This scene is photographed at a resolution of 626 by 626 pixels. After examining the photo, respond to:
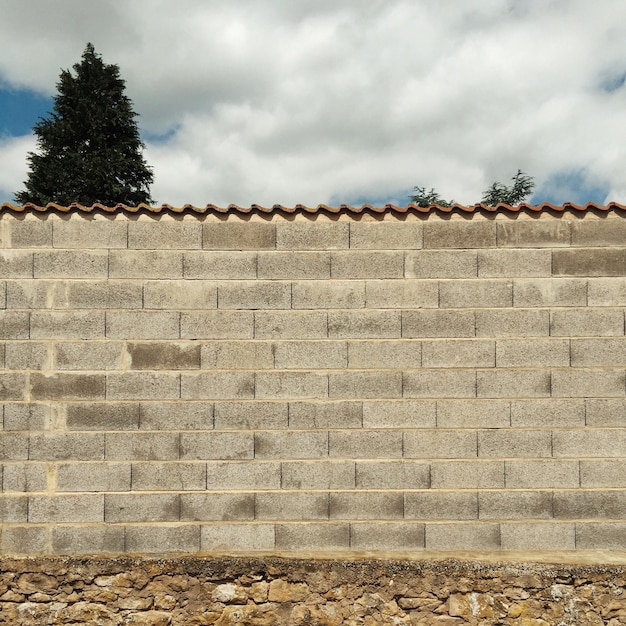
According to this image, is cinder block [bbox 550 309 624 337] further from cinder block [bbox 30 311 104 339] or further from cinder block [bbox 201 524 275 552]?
cinder block [bbox 30 311 104 339]

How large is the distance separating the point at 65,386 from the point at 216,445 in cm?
134

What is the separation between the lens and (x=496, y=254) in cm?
410

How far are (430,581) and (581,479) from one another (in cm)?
149

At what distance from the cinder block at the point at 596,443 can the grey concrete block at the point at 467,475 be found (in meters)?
0.56

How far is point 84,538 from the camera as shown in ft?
13.1

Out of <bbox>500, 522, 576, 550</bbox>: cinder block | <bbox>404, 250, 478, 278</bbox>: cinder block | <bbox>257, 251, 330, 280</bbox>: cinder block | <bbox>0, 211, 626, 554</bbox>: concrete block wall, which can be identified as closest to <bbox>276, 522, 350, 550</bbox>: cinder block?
<bbox>0, 211, 626, 554</bbox>: concrete block wall

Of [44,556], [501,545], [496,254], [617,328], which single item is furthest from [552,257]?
[44,556]

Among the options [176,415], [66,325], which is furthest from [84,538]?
[66,325]

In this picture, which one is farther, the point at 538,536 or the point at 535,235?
the point at 535,235

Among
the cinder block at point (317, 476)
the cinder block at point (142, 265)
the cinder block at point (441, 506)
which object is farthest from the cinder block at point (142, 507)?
the cinder block at point (441, 506)

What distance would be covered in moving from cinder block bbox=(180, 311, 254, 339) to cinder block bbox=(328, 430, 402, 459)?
1.13 m

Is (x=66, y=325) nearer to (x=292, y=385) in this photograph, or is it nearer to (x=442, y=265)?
(x=292, y=385)

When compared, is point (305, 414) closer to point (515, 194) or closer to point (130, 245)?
point (130, 245)

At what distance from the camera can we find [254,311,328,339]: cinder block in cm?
405
